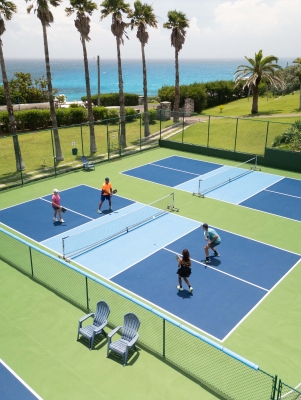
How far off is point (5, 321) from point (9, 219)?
7.99m

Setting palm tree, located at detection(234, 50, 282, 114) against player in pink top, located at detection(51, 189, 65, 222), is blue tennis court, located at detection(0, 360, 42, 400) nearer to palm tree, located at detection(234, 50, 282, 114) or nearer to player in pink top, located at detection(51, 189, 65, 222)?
player in pink top, located at detection(51, 189, 65, 222)

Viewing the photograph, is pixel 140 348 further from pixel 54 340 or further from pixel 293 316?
pixel 293 316

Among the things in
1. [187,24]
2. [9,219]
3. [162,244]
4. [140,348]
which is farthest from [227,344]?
[187,24]

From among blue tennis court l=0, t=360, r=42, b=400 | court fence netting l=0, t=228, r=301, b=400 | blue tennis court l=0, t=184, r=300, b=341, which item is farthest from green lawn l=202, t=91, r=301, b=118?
blue tennis court l=0, t=360, r=42, b=400

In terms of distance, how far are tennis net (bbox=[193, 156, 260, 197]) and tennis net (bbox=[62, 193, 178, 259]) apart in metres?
2.80

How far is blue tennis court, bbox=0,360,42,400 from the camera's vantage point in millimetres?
8492

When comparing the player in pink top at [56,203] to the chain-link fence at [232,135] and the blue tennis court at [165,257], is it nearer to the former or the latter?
the blue tennis court at [165,257]

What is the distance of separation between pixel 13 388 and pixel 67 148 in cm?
2483

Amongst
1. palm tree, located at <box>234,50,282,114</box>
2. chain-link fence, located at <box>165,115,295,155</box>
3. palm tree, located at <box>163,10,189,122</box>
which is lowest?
chain-link fence, located at <box>165,115,295,155</box>

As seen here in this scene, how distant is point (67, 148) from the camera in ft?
105

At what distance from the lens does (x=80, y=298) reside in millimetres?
11773

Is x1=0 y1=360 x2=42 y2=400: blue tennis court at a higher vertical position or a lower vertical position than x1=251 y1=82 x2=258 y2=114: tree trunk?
lower

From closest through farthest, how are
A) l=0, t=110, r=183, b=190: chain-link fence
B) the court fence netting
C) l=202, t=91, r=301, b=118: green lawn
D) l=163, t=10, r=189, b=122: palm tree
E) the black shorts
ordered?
the court fence netting
the black shorts
l=0, t=110, r=183, b=190: chain-link fence
l=163, t=10, r=189, b=122: palm tree
l=202, t=91, r=301, b=118: green lawn

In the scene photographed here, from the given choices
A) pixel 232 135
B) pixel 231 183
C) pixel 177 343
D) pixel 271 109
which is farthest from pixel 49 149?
pixel 271 109
